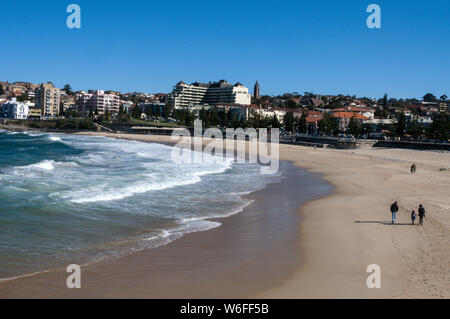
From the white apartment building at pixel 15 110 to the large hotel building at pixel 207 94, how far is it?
4626 centimetres

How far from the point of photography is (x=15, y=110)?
438ft

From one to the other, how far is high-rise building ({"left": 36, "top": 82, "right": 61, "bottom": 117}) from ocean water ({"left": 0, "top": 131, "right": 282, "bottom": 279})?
13367 centimetres

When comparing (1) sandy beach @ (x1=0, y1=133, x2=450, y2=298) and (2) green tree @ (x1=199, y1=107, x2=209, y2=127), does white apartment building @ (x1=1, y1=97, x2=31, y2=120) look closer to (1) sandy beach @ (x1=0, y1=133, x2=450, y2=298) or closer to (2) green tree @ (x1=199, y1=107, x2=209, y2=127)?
(2) green tree @ (x1=199, y1=107, x2=209, y2=127)

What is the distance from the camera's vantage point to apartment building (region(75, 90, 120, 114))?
160 meters

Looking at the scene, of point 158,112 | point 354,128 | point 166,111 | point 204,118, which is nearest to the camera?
point 354,128

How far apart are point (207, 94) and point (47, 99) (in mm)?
54021

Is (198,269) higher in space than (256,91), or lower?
lower

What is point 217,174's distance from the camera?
89.6 feet

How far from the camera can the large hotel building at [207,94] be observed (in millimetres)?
153750

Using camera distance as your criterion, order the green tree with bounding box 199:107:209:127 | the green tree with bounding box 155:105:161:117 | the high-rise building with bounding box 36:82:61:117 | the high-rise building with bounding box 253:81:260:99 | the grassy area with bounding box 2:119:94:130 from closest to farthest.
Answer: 1. the green tree with bounding box 199:107:209:127
2. the grassy area with bounding box 2:119:94:130
3. the high-rise building with bounding box 36:82:61:117
4. the green tree with bounding box 155:105:161:117
5. the high-rise building with bounding box 253:81:260:99

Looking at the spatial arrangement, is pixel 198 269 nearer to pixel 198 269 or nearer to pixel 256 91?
pixel 198 269

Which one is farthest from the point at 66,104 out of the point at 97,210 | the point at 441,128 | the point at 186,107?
the point at 97,210

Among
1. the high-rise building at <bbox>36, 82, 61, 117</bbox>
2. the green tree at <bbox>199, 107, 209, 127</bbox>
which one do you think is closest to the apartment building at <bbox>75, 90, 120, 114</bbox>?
the high-rise building at <bbox>36, 82, 61, 117</bbox>
